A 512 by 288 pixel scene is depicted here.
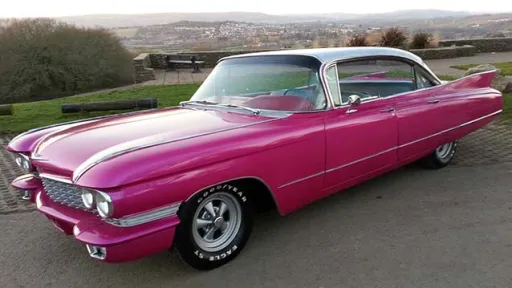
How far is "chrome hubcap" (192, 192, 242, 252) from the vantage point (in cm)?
332

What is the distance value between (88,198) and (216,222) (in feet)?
2.87

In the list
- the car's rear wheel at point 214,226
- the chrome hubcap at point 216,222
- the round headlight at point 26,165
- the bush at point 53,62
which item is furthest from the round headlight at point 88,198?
the bush at point 53,62

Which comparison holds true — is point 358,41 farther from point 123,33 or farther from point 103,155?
point 103,155

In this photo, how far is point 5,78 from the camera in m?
16.2

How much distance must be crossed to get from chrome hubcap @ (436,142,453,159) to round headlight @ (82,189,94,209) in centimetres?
387

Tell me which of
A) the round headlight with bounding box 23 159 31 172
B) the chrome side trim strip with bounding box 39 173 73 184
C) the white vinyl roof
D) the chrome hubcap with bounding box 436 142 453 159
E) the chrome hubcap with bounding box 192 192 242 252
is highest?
the white vinyl roof

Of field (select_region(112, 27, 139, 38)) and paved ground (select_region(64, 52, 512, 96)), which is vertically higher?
field (select_region(112, 27, 139, 38))

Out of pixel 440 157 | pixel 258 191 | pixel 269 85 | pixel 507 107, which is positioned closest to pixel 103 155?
pixel 258 191

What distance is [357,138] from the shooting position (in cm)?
414

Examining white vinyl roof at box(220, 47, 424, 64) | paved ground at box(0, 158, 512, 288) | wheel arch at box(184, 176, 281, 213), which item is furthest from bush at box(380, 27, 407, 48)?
wheel arch at box(184, 176, 281, 213)

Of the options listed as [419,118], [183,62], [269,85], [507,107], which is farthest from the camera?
[183,62]

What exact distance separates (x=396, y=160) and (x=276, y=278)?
1932 mm

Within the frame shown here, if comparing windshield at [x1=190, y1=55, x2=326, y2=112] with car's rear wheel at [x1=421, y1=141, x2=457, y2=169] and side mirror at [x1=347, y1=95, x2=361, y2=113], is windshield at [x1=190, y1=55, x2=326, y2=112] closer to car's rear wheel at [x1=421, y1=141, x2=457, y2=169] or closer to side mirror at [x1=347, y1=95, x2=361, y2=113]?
side mirror at [x1=347, y1=95, x2=361, y2=113]

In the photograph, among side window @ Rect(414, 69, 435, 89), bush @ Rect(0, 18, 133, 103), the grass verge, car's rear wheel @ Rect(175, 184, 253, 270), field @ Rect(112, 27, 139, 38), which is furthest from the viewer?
field @ Rect(112, 27, 139, 38)
